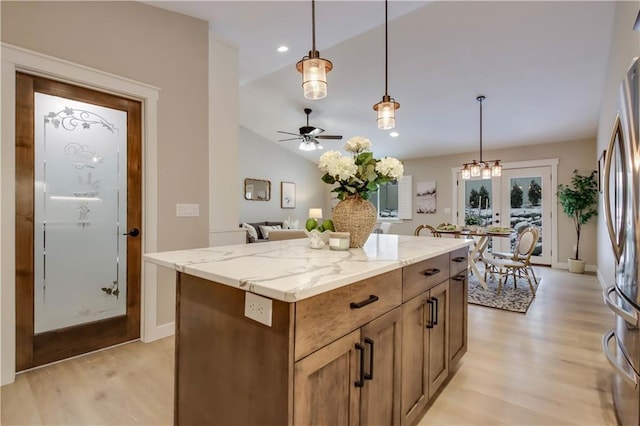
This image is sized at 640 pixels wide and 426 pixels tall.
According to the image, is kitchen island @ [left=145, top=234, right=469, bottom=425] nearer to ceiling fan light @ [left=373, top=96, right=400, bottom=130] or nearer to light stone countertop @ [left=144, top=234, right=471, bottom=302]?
light stone countertop @ [left=144, top=234, right=471, bottom=302]

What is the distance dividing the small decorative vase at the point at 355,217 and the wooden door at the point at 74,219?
6.37 ft

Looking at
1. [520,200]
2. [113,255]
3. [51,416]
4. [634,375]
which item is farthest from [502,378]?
[520,200]

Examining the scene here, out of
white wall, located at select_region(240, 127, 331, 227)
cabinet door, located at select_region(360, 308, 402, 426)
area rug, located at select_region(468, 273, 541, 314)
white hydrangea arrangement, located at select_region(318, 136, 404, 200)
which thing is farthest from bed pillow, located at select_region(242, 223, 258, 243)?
cabinet door, located at select_region(360, 308, 402, 426)

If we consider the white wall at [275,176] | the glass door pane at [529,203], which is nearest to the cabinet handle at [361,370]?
the glass door pane at [529,203]

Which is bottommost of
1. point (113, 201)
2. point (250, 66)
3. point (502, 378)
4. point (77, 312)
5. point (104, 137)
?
point (502, 378)

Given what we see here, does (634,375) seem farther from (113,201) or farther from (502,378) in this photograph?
(113,201)

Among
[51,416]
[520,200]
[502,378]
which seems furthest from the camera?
[520,200]

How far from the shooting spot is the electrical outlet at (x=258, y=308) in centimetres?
90

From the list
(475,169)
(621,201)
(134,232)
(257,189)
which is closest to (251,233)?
(257,189)

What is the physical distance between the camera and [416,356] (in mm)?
1512

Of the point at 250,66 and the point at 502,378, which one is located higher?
the point at 250,66

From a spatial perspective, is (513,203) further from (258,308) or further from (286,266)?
(258,308)

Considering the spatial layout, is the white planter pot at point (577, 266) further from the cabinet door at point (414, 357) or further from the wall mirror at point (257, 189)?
the wall mirror at point (257, 189)

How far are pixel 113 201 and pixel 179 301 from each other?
5.61ft
